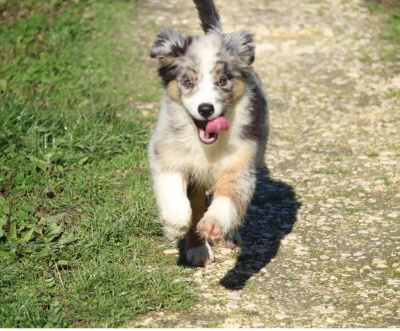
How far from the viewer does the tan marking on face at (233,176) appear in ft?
16.1

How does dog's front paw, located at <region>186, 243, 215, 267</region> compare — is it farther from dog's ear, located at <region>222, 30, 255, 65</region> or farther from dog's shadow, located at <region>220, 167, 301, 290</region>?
dog's ear, located at <region>222, 30, 255, 65</region>

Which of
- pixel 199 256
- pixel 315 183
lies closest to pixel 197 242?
pixel 199 256

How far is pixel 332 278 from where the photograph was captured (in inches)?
203

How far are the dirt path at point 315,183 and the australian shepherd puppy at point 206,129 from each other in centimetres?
54

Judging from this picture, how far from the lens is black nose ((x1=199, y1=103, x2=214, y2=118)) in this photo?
184 inches

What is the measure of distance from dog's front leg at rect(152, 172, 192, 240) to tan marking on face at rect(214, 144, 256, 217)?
224 millimetres

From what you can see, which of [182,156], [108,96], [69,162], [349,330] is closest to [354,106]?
[108,96]

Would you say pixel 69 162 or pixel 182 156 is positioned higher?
Result: pixel 182 156

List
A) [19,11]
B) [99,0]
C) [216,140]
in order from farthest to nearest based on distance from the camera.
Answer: [99,0] → [19,11] → [216,140]

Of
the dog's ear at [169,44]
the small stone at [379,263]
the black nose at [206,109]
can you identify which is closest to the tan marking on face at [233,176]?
the black nose at [206,109]

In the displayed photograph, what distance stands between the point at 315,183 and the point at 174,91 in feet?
7.54

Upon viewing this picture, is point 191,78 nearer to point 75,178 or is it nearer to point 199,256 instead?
point 199,256

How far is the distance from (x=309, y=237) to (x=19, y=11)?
20.4 ft

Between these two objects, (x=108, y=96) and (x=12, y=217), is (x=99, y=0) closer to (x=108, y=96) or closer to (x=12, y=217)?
(x=108, y=96)
